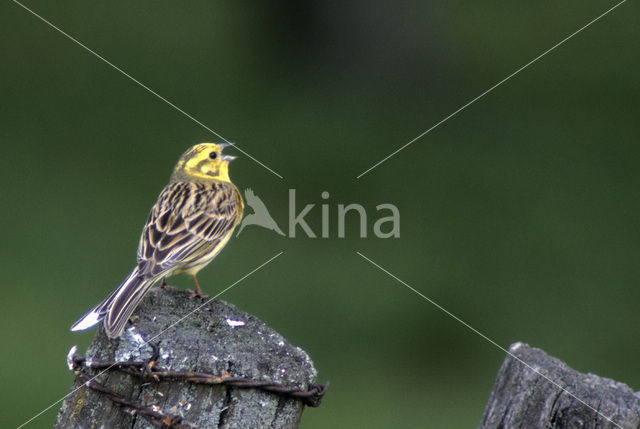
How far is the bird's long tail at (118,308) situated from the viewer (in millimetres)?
3594

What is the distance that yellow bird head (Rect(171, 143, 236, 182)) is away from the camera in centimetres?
611

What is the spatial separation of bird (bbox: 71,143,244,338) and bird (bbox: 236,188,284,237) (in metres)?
2.99

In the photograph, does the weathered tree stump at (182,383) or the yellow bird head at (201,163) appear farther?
the yellow bird head at (201,163)

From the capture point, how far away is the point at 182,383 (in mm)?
3373

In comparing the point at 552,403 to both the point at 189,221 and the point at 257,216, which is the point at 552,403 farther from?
the point at 257,216

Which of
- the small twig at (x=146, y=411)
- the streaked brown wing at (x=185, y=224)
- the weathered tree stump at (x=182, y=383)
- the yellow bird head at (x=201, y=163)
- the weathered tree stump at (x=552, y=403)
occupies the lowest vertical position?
the small twig at (x=146, y=411)

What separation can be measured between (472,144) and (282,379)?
7209 millimetres

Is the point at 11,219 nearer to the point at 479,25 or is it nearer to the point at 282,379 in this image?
the point at 479,25

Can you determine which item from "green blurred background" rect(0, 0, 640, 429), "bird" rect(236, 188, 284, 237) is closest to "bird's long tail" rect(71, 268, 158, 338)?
"green blurred background" rect(0, 0, 640, 429)

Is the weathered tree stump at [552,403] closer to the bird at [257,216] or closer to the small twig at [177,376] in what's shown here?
the small twig at [177,376]

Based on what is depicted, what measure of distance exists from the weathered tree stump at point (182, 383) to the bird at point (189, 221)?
0.69 m

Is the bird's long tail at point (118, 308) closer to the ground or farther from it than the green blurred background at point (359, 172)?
closer to the ground

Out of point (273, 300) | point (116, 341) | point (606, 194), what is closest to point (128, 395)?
point (116, 341)

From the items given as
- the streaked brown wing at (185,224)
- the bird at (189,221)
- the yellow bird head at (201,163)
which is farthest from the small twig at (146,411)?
the yellow bird head at (201,163)
